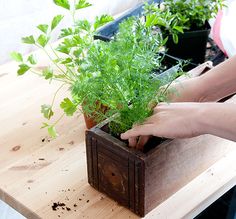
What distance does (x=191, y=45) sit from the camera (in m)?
1.26

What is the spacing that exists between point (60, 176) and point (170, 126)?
286mm

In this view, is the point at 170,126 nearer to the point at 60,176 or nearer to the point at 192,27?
the point at 60,176

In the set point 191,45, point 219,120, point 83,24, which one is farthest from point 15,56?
point 191,45

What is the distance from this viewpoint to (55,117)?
1.13 meters

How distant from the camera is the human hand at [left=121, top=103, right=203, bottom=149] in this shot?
82 cm

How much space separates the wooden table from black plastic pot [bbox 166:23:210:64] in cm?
34

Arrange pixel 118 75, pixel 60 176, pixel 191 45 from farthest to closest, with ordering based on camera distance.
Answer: pixel 191 45 < pixel 60 176 < pixel 118 75

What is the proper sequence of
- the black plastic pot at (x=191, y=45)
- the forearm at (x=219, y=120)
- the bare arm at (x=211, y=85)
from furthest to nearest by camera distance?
the black plastic pot at (x=191, y=45) < the bare arm at (x=211, y=85) < the forearm at (x=219, y=120)

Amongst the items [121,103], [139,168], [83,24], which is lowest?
[139,168]

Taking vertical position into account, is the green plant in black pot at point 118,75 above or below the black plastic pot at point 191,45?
above

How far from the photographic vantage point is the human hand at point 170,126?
0.82m

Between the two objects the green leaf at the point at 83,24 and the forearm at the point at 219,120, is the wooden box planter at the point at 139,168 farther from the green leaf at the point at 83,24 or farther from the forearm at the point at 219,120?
the green leaf at the point at 83,24

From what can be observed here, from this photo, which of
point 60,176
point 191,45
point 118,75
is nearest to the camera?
point 118,75

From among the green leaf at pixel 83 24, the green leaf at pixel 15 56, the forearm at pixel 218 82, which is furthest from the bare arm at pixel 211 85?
the green leaf at pixel 15 56
